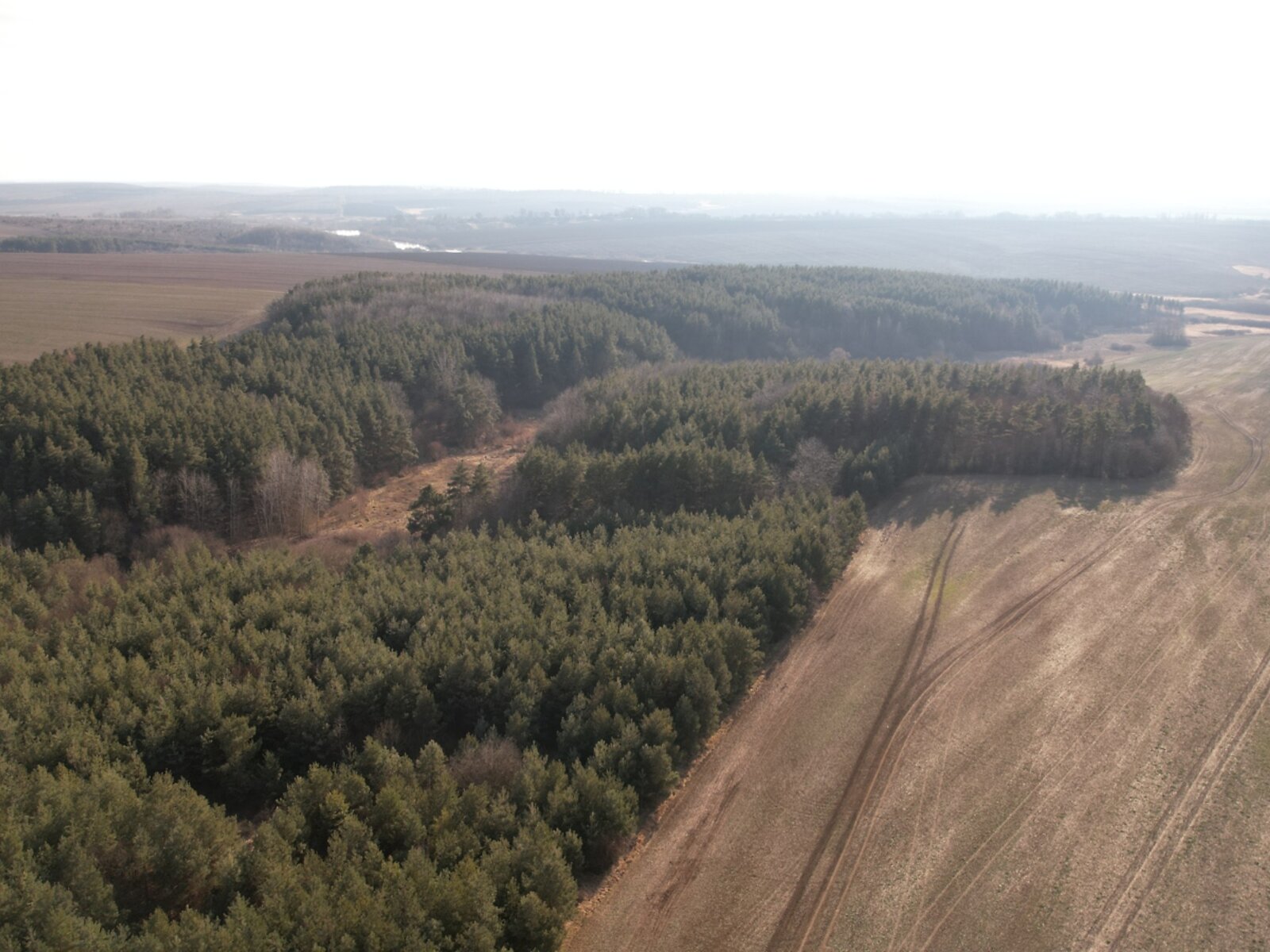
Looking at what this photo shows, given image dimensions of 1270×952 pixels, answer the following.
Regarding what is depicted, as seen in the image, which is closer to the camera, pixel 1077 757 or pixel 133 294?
pixel 1077 757

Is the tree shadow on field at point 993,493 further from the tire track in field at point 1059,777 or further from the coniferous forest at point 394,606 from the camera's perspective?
the tire track in field at point 1059,777

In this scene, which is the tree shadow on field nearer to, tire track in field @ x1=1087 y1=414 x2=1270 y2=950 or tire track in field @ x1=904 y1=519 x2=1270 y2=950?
tire track in field @ x1=904 y1=519 x2=1270 y2=950

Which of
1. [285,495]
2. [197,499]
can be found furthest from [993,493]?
[197,499]

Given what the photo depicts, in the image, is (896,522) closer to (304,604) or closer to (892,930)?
(892,930)

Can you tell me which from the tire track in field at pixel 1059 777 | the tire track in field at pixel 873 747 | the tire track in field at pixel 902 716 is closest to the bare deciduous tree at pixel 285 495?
the tire track in field at pixel 873 747

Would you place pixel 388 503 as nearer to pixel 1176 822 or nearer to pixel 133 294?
pixel 1176 822

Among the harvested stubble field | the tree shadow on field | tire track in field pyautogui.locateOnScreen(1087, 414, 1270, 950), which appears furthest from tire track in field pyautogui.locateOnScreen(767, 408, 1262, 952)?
the harvested stubble field

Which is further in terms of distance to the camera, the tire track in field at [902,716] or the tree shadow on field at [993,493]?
the tree shadow on field at [993,493]
